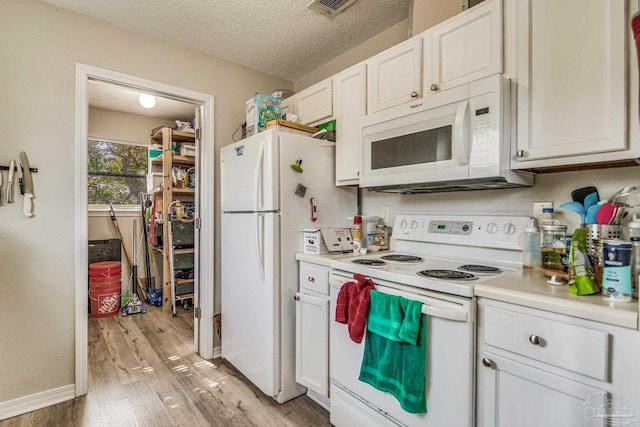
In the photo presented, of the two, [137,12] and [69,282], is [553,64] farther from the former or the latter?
[69,282]

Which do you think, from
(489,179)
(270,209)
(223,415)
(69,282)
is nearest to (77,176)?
(69,282)

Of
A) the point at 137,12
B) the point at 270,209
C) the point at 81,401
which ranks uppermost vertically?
the point at 137,12

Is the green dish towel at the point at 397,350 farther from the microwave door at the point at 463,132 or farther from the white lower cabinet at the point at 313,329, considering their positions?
the microwave door at the point at 463,132

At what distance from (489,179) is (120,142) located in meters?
4.63

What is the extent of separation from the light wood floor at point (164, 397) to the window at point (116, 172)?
218 centimetres

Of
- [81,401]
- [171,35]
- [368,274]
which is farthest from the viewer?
[171,35]

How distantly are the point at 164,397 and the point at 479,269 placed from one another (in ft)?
6.79

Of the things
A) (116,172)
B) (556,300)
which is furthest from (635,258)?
(116,172)

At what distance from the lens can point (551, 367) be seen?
38.9 inches

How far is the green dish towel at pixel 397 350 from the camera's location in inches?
50.8

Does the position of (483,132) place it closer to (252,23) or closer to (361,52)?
(361,52)

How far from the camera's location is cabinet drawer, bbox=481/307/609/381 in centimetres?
91

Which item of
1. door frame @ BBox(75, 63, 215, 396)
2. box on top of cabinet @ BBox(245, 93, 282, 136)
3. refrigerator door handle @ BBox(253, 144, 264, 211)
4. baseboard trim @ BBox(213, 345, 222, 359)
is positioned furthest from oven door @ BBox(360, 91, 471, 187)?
baseboard trim @ BBox(213, 345, 222, 359)

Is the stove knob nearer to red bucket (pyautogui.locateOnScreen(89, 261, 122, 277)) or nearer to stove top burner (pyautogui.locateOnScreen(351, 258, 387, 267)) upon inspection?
stove top burner (pyautogui.locateOnScreen(351, 258, 387, 267))
